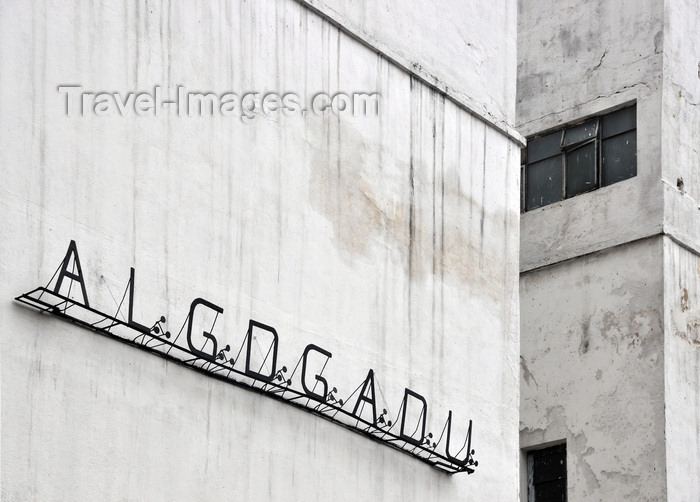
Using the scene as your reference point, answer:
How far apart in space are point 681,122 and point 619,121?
822 millimetres

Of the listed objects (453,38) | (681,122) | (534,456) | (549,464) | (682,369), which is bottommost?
(549,464)

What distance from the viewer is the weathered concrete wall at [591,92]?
60.0 ft

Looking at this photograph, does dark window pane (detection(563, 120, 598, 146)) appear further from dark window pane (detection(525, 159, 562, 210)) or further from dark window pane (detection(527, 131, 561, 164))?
dark window pane (detection(525, 159, 562, 210))

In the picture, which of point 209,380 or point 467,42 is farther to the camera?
point 467,42

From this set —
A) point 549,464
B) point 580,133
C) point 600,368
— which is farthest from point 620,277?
point 549,464

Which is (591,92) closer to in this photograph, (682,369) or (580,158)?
(580,158)

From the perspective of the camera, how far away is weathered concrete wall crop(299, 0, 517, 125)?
13.8 m

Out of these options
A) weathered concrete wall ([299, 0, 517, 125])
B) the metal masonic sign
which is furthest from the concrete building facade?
the metal masonic sign

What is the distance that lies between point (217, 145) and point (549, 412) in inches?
312

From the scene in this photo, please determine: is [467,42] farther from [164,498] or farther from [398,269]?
[164,498]

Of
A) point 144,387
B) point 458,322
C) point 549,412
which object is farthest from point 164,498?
point 549,412

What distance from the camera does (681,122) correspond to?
18.6m

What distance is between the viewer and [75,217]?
10617 mm

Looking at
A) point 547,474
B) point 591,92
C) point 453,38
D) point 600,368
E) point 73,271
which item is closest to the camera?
point 73,271
